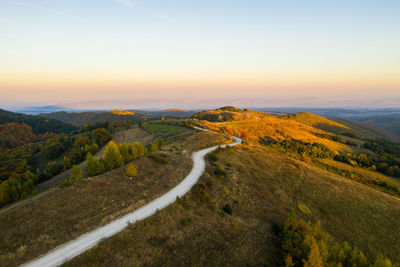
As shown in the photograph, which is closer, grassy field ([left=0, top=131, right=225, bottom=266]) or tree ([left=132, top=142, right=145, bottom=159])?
grassy field ([left=0, top=131, right=225, bottom=266])

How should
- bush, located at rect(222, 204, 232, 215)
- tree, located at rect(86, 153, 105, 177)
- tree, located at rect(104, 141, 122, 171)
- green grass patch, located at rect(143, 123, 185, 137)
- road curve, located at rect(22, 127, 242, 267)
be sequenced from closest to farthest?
road curve, located at rect(22, 127, 242, 267) → bush, located at rect(222, 204, 232, 215) → tree, located at rect(86, 153, 105, 177) → tree, located at rect(104, 141, 122, 171) → green grass patch, located at rect(143, 123, 185, 137)

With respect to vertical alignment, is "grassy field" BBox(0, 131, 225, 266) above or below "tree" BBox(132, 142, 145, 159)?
below

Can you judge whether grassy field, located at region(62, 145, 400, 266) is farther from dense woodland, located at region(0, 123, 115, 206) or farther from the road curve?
dense woodland, located at region(0, 123, 115, 206)

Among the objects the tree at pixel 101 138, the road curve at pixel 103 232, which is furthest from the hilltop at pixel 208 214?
the tree at pixel 101 138

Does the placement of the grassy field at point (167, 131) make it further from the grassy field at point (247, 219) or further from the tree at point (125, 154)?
the tree at point (125, 154)

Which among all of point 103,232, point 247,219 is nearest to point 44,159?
point 103,232

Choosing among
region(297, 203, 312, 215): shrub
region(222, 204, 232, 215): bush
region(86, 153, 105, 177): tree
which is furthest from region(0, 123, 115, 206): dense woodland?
region(297, 203, 312, 215): shrub

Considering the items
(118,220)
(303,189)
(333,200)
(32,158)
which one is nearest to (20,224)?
(118,220)
